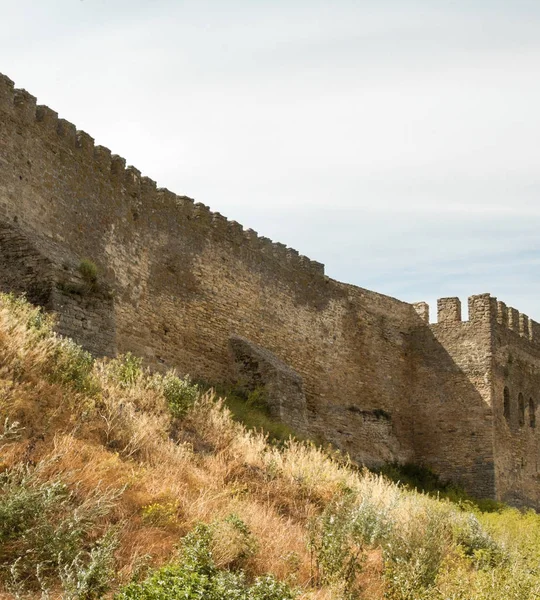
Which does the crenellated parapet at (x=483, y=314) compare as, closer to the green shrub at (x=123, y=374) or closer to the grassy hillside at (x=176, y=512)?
the grassy hillside at (x=176, y=512)

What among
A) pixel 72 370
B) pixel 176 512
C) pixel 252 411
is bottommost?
pixel 176 512

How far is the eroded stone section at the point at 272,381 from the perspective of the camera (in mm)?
19891

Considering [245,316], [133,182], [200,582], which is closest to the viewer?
[200,582]

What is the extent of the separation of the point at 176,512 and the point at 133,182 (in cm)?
1039

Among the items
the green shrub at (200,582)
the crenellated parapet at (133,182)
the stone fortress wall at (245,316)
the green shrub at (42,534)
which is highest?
the crenellated parapet at (133,182)

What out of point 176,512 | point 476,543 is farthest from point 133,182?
point 176,512

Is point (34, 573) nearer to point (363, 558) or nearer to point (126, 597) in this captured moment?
point (126, 597)

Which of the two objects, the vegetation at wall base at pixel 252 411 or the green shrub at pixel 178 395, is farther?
the vegetation at wall base at pixel 252 411

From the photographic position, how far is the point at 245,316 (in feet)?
70.5

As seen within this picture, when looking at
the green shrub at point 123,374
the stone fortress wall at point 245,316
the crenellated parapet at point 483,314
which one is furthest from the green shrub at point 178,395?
the crenellated parapet at point 483,314

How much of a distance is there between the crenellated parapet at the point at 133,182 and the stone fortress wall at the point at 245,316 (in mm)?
29

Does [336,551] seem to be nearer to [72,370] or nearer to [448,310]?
[72,370]

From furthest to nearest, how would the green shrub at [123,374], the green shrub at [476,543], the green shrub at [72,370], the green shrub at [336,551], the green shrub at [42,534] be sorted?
the green shrub at [123,374]
the green shrub at [476,543]
the green shrub at [72,370]
the green shrub at [336,551]
the green shrub at [42,534]

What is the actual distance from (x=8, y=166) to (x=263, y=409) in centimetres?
700
